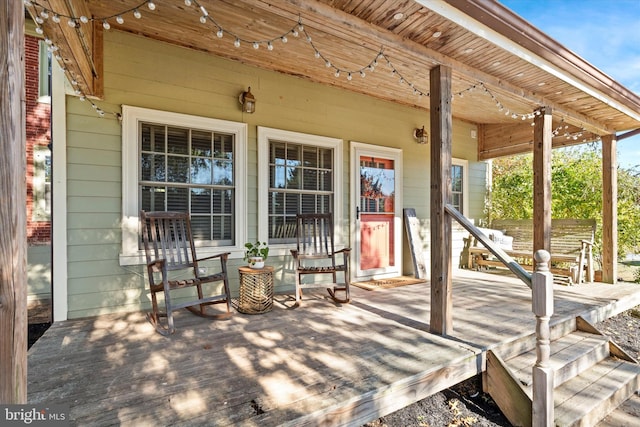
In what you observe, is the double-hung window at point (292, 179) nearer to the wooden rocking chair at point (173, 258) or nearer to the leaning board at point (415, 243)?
the wooden rocking chair at point (173, 258)

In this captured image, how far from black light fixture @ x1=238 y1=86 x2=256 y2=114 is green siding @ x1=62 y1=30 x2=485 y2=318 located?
0.09m

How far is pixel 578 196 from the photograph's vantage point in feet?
19.2

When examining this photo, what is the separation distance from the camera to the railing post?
184 cm

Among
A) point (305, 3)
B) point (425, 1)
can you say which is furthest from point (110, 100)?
point (425, 1)

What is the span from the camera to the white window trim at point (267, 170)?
378 centimetres

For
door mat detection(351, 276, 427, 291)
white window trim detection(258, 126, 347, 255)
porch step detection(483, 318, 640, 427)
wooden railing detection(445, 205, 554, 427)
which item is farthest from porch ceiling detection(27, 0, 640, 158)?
door mat detection(351, 276, 427, 291)

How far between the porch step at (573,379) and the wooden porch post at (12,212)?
2.51 metres

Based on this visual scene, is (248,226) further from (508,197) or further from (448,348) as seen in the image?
(508,197)

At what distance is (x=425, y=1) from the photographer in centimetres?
212

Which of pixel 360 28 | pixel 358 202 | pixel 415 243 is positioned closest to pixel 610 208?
pixel 415 243

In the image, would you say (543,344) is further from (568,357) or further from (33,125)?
(33,125)

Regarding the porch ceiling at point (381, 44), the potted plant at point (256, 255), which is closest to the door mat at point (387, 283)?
the potted plant at point (256, 255)

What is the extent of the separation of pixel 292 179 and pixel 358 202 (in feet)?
3.40

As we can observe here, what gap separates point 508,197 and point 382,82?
13.4 feet
